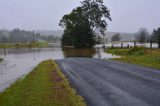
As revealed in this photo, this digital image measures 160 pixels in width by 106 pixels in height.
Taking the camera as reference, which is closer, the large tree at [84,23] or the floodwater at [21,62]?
the floodwater at [21,62]

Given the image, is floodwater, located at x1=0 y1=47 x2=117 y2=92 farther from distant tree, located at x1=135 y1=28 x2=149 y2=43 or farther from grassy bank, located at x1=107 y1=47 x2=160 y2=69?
distant tree, located at x1=135 y1=28 x2=149 y2=43

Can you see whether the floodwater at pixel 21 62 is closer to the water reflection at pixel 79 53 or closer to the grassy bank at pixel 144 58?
the water reflection at pixel 79 53

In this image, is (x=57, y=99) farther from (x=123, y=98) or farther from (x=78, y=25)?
(x=78, y=25)

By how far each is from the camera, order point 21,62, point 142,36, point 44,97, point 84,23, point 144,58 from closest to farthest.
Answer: point 44,97 < point 144,58 < point 21,62 < point 84,23 < point 142,36

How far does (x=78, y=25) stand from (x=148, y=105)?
81.0 meters

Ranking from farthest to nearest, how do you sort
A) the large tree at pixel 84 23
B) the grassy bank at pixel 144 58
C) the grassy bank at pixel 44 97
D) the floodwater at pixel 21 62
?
the large tree at pixel 84 23 → the grassy bank at pixel 144 58 → the floodwater at pixel 21 62 → the grassy bank at pixel 44 97

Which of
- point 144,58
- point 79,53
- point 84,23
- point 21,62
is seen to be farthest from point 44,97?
point 84,23

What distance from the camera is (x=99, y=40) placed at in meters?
100

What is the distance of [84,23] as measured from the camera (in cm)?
9338

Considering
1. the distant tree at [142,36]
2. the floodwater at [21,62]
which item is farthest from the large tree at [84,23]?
the floodwater at [21,62]

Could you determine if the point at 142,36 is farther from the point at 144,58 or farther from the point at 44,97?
the point at 44,97

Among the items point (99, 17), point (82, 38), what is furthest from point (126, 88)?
point (99, 17)

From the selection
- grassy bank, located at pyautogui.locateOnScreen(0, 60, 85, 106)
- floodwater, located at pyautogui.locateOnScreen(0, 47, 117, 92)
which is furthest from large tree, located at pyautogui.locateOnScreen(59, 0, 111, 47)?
grassy bank, located at pyautogui.locateOnScreen(0, 60, 85, 106)

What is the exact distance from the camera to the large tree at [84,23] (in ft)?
299
